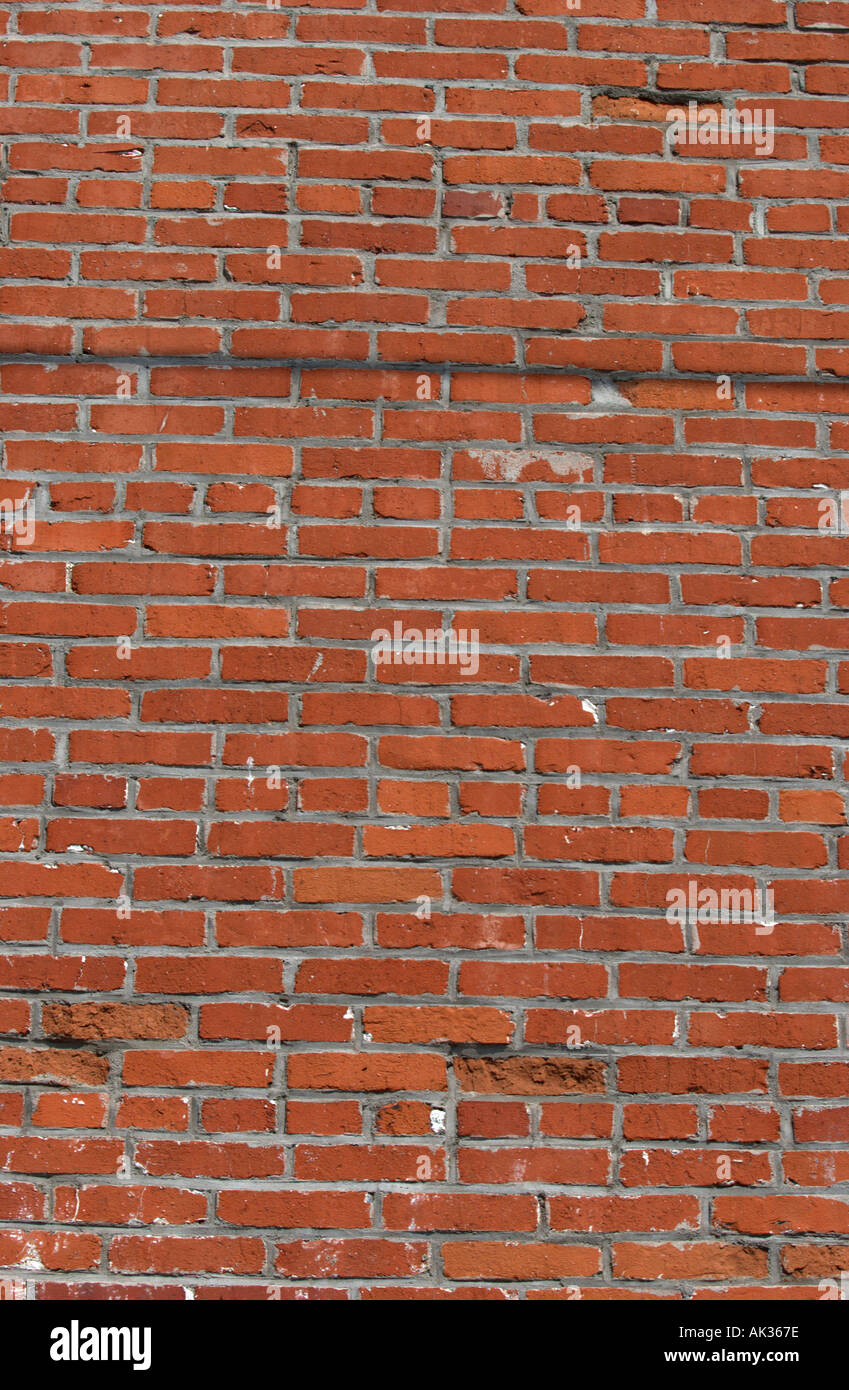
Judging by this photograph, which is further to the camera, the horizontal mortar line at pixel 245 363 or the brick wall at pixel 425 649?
the horizontal mortar line at pixel 245 363

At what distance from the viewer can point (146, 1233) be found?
6.10ft

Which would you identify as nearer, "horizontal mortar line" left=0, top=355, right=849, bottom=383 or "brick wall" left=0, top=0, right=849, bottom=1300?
"brick wall" left=0, top=0, right=849, bottom=1300

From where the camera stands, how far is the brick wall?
189 centimetres

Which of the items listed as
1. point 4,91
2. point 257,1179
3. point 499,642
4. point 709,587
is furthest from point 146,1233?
point 4,91

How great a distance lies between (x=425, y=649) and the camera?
2.03m

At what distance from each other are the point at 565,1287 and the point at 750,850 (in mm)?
869

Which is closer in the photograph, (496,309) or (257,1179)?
(257,1179)

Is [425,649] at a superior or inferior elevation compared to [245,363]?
inferior

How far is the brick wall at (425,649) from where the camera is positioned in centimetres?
189

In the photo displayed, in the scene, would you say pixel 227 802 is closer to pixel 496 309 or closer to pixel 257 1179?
pixel 257 1179

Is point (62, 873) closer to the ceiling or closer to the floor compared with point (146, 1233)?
closer to the ceiling
